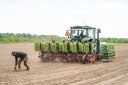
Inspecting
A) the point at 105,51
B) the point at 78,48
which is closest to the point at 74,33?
the point at 78,48

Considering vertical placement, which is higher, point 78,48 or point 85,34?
point 85,34

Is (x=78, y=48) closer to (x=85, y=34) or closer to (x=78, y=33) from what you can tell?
(x=85, y=34)

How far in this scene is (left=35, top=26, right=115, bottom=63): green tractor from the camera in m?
21.6

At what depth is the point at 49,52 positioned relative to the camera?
22672 millimetres

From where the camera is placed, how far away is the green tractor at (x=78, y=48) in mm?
21609

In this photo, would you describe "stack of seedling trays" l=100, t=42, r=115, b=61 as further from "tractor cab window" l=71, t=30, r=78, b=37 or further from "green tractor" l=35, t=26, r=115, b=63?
"tractor cab window" l=71, t=30, r=78, b=37

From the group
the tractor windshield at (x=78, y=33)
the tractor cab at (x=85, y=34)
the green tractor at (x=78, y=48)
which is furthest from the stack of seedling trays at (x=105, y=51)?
the tractor windshield at (x=78, y=33)

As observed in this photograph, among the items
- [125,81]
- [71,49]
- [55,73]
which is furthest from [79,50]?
[125,81]

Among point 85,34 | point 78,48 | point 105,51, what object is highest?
point 85,34

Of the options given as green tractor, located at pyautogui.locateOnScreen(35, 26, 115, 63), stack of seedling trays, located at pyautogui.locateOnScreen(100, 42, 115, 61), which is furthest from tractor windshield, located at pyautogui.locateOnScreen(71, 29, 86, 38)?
stack of seedling trays, located at pyautogui.locateOnScreen(100, 42, 115, 61)

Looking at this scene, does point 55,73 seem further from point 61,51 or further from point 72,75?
point 61,51

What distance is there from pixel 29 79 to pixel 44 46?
811 centimetres

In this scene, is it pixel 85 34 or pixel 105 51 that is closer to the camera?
pixel 85 34

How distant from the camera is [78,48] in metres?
21.6
